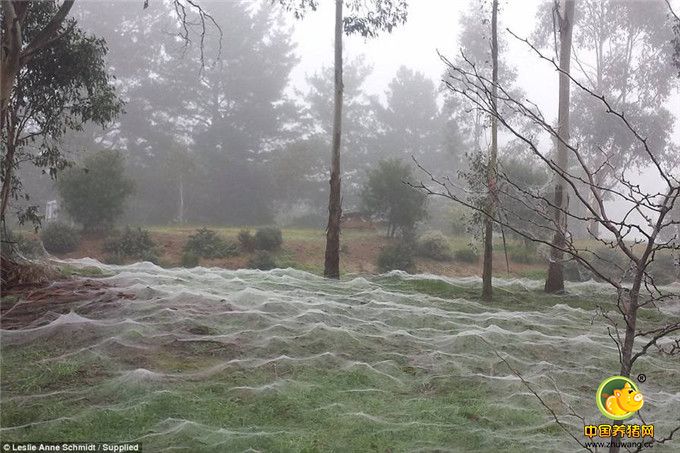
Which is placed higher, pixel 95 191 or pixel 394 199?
pixel 394 199

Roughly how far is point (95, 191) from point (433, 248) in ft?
35.6

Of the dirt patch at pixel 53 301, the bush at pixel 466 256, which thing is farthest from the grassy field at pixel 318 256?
the dirt patch at pixel 53 301

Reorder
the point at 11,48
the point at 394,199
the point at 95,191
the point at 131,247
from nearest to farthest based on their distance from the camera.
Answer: the point at 11,48, the point at 131,247, the point at 95,191, the point at 394,199

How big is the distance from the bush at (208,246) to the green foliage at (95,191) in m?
3.02

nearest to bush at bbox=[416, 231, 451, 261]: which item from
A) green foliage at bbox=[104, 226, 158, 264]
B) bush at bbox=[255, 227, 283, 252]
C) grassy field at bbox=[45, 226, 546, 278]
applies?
grassy field at bbox=[45, 226, 546, 278]

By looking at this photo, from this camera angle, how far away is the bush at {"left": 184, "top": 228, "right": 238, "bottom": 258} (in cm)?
1557

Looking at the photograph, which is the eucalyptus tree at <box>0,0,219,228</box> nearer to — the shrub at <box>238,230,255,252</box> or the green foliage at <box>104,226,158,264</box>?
the green foliage at <box>104,226,158,264</box>

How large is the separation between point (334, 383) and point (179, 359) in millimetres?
1424

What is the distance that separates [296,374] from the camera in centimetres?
449

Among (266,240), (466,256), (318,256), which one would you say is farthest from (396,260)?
(266,240)

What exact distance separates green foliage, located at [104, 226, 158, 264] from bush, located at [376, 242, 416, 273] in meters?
6.50

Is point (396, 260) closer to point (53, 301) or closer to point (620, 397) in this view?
point (53, 301)

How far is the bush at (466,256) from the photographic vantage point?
17.7 meters

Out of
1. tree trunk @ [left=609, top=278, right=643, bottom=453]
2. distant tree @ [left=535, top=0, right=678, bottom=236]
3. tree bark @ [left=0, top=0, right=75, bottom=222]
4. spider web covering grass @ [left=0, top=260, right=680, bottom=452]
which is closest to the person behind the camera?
tree trunk @ [left=609, top=278, right=643, bottom=453]
